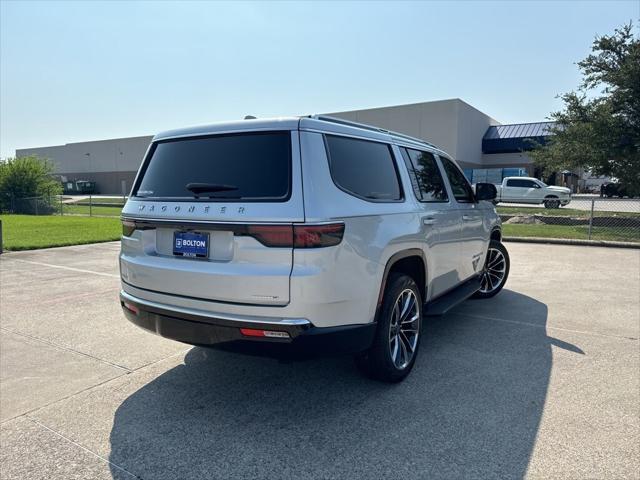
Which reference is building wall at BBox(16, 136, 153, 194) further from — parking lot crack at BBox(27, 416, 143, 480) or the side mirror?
parking lot crack at BBox(27, 416, 143, 480)

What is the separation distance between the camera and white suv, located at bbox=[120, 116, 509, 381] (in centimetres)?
277

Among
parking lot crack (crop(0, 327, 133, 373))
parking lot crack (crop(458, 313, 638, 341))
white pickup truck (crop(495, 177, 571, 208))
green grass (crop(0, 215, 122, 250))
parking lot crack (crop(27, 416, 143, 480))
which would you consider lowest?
parking lot crack (crop(27, 416, 143, 480))

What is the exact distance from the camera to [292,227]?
2.72 meters

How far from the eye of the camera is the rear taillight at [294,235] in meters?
2.73

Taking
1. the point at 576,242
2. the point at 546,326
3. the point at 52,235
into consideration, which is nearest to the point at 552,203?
the point at 576,242

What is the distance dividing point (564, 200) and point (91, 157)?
A: 66657mm

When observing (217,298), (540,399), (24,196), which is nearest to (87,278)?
(217,298)

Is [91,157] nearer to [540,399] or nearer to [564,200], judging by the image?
[564,200]

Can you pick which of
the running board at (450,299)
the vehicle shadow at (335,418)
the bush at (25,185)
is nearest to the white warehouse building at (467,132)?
the bush at (25,185)

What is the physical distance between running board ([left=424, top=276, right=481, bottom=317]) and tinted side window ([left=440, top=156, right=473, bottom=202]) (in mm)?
1006

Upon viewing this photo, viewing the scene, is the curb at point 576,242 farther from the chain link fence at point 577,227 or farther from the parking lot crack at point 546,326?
the parking lot crack at point 546,326

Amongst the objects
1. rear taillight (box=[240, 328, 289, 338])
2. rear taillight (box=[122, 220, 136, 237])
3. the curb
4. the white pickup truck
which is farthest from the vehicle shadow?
the white pickup truck

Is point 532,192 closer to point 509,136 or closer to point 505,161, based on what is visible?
point 505,161

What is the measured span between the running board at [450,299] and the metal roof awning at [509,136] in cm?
4405
